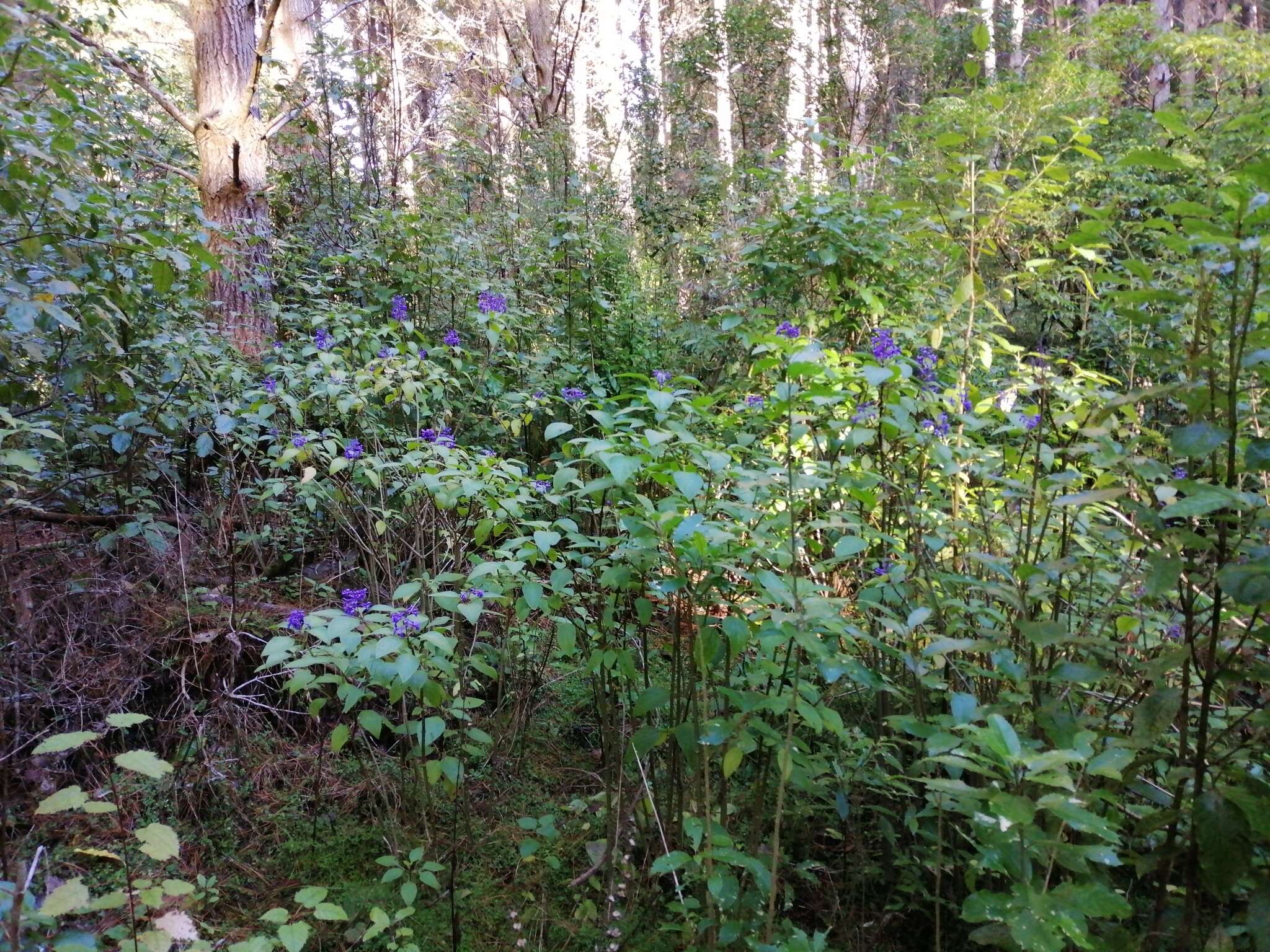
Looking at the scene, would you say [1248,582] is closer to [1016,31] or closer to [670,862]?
[670,862]

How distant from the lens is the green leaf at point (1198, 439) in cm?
129

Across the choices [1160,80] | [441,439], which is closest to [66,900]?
[441,439]

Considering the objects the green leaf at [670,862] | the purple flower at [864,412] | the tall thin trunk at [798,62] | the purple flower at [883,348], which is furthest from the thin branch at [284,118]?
the tall thin trunk at [798,62]

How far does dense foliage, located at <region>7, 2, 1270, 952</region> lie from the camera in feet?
4.70

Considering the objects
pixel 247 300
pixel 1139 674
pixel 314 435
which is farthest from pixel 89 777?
pixel 247 300

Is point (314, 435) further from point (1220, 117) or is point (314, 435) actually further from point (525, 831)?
point (1220, 117)

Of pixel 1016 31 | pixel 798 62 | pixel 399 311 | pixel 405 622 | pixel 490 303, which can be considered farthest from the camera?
pixel 1016 31

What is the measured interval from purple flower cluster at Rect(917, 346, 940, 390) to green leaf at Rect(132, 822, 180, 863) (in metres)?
2.13

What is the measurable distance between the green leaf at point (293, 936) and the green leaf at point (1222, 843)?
1.67 m

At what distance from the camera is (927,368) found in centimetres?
246

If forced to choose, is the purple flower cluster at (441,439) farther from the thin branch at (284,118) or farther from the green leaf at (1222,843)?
the thin branch at (284,118)

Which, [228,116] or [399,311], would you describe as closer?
[399,311]

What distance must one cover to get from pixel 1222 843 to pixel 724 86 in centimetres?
1317

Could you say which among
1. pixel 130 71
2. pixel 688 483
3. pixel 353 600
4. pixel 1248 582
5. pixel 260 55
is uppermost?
pixel 260 55
